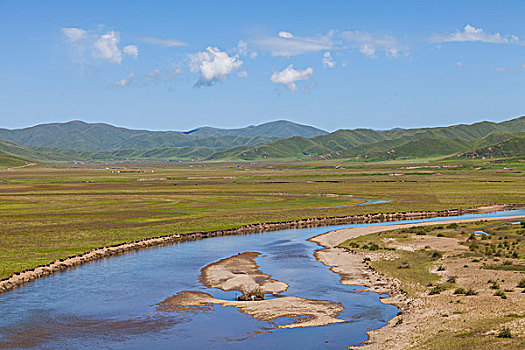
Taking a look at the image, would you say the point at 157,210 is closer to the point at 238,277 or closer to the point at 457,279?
the point at 238,277

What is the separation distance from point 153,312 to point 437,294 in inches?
865

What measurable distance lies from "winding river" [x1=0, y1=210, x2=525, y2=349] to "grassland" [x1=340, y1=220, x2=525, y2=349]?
149 inches

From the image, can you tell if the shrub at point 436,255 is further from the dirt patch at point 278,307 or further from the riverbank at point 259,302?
the dirt patch at point 278,307

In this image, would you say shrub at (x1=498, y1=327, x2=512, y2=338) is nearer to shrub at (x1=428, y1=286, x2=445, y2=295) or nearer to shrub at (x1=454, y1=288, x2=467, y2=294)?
shrub at (x1=454, y1=288, x2=467, y2=294)

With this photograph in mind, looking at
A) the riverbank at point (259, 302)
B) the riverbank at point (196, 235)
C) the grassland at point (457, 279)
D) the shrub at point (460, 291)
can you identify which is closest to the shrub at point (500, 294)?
the grassland at point (457, 279)

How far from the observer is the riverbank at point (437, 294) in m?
30.7

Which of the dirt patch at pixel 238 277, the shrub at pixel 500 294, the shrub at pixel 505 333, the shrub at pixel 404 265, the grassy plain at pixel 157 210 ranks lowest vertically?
the shrub at pixel 404 265

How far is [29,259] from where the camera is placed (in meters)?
54.2

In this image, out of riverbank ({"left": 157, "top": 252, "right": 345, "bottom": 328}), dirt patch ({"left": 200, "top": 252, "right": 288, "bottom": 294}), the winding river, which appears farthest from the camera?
dirt patch ({"left": 200, "top": 252, "right": 288, "bottom": 294})

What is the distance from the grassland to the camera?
30453mm

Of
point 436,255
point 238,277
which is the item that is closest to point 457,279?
point 436,255

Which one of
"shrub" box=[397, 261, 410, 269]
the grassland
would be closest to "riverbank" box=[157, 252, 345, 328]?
the grassland

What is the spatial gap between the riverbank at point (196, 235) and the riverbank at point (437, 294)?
1734 centimetres

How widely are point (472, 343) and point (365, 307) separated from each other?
1099cm
